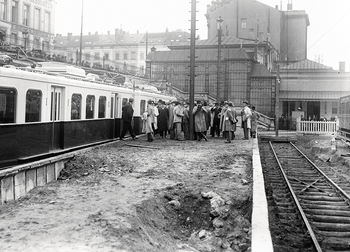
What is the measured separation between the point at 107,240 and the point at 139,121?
15.0 m

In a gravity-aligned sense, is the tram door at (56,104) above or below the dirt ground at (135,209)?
above

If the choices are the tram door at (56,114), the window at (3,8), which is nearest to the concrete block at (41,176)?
the tram door at (56,114)

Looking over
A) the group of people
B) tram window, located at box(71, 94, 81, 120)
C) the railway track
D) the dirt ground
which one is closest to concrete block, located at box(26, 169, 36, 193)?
the dirt ground

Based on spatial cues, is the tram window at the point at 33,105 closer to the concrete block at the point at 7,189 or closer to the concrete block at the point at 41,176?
the concrete block at the point at 41,176

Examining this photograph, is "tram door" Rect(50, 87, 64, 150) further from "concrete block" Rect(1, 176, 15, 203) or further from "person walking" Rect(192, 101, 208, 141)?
"person walking" Rect(192, 101, 208, 141)

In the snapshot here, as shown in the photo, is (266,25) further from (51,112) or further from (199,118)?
(51,112)

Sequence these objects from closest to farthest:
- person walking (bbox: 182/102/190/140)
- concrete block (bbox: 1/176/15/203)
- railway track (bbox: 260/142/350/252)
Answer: railway track (bbox: 260/142/350/252)
concrete block (bbox: 1/176/15/203)
person walking (bbox: 182/102/190/140)

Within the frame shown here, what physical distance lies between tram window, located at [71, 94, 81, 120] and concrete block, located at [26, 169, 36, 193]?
3845 mm

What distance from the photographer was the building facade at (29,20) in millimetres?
42844

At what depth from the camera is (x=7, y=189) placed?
8.20 metres

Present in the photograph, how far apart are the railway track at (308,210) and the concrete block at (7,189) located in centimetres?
510

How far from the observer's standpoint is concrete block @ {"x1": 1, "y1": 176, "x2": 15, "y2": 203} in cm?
802

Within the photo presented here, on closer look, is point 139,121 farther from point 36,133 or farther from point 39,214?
point 39,214

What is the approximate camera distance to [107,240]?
543 cm
